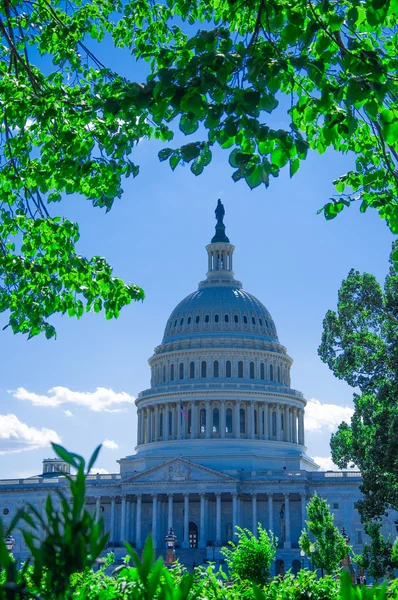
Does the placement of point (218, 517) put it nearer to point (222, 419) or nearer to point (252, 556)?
point (222, 419)

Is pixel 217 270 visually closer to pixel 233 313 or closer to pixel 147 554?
pixel 233 313

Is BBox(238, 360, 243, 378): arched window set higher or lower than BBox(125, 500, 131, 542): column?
higher

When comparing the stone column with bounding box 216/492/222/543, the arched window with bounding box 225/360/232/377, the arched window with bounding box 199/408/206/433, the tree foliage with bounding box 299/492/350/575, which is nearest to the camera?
the tree foliage with bounding box 299/492/350/575

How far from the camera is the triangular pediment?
319 feet

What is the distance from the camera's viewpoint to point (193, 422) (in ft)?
364

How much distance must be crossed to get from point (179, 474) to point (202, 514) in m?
5.80

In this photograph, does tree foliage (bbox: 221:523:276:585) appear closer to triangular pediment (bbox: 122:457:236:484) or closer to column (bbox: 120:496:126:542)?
triangular pediment (bbox: 122:457:236:484)

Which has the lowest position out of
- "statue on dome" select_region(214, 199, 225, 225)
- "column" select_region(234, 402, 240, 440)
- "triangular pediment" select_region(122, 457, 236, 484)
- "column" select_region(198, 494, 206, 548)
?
"column" select_region(198, 494, 206, 548)

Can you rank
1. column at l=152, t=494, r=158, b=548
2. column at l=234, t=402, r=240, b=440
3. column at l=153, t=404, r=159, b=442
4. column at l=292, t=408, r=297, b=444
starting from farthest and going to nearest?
1. column at l=292, t=408, r=297, b=444
2. column at l=153, t=404, r=159, b=442
3. column at l=234, t=402, r=240, b=440
4. column at l=152, t=494, r=158, b=548

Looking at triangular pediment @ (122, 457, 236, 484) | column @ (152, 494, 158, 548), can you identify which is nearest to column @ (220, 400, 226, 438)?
triangular pediment @ (122, 457, 236, 484)

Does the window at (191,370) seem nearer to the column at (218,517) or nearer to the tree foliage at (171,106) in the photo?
the column at (218,517)

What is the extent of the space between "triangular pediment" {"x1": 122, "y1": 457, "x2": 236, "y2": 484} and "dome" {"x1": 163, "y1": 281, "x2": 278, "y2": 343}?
2453 cm

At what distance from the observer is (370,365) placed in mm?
41500

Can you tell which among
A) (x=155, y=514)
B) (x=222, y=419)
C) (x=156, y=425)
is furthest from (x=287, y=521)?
(x=156, y=425)
